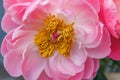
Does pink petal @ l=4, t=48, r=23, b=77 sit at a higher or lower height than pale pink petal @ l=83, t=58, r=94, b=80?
higher

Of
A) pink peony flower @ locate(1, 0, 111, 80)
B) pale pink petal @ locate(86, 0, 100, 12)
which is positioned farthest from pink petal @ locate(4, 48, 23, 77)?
pale pink petal @ locate(86, 0, 100, 12)

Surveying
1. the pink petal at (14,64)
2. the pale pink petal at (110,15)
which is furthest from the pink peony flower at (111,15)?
the pink petal at (14,64)

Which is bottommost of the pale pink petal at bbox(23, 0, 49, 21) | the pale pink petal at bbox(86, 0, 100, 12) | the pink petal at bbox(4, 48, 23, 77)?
the pink petal at bbox(4, 48, 23, 77)

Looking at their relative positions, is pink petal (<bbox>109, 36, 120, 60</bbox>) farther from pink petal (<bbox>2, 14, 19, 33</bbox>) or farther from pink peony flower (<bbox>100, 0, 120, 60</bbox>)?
pink petal (<bbox>2, 14, 19, 33</bbox>)

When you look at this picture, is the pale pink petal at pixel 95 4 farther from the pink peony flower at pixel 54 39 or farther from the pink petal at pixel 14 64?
the pink petal at pixel 14 64
